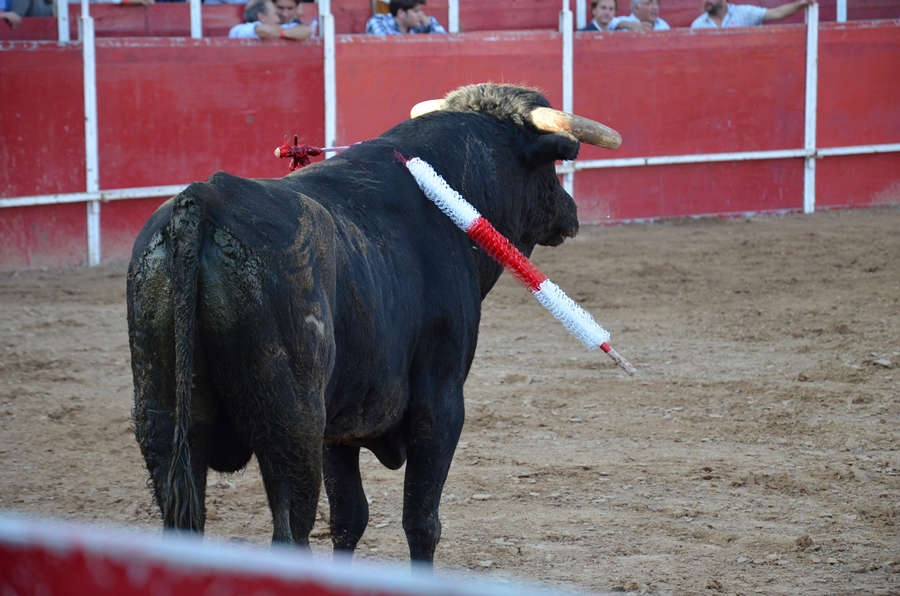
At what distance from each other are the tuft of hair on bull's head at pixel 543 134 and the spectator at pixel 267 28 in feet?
16.9

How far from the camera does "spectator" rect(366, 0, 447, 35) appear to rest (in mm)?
8969

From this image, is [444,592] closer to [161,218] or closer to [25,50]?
[161,218]

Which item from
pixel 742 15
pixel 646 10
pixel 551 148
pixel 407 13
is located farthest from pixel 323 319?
pixel 742 15

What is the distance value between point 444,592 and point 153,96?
7.84m

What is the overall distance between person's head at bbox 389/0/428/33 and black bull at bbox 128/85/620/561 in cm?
590

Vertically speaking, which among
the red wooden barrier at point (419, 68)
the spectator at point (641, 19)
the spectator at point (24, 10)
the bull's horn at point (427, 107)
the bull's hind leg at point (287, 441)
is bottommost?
the bull's hind leg at point (287, 441)

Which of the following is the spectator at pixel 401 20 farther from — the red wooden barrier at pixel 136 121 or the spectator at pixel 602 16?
the spectator at pixel 602 16

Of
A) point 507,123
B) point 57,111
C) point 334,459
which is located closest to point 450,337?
point 334,459

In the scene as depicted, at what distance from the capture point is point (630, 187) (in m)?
9.84

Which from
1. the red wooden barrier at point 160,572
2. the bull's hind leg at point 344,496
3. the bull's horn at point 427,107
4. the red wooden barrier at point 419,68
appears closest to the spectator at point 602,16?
the red wooden barrier at point 419,68

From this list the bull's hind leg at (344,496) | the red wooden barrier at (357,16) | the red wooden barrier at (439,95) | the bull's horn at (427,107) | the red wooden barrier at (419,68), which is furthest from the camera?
the red wooden barrier at (419,68)

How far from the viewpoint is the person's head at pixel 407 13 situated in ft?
29.4

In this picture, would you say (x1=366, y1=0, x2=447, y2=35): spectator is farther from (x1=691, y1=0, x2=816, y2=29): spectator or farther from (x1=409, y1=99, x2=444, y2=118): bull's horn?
(x1=409, y1=99, x2=444, y2=118): bull's horn

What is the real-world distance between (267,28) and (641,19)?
3.62 metres
